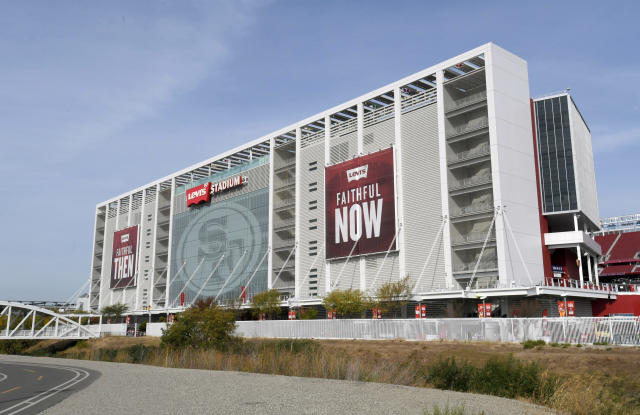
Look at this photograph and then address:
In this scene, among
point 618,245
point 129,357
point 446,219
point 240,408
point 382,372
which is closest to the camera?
point 240,408

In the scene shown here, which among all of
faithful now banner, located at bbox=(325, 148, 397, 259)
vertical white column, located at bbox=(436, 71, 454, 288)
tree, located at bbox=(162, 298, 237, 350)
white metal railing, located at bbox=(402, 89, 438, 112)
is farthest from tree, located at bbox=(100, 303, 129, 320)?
vertical white column, located at bbox=(436, 71, 454, 288)

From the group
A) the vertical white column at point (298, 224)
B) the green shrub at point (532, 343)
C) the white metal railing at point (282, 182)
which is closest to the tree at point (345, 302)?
the vertical white column at point (298, 224)

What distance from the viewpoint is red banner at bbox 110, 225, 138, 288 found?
109688 mm

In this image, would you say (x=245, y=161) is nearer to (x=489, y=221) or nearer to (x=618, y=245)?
(x=489, y=221)

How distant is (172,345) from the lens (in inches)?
1706

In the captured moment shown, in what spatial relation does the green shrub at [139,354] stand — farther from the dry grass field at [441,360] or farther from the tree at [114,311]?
the tree at [114,311]

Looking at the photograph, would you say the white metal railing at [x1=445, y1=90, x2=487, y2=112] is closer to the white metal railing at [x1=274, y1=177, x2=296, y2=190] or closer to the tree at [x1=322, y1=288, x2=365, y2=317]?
the tree at [x1=322, y1=288, x2=365, y2=317]

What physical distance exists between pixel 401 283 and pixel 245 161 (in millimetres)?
46247

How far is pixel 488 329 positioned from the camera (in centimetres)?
3716

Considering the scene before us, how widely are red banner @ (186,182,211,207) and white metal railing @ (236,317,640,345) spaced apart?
47.0 meters

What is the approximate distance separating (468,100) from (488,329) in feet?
99.0

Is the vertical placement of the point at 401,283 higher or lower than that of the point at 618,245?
lower

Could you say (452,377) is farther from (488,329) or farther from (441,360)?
(488,329)

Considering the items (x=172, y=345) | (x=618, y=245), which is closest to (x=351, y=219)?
(x=172, y=345)
